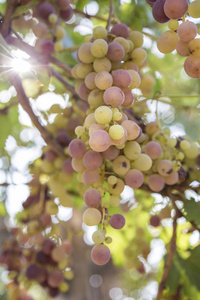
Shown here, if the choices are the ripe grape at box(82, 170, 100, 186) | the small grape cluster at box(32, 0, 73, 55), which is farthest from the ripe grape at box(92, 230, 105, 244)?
the small grape cluster at box(32, 0, 73, 55)

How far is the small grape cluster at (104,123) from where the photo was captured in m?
0.55

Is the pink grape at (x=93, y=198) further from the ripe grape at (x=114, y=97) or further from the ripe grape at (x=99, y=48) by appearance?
the ripe grape at (x=99, y=48)

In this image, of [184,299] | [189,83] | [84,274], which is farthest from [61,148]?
[84,274]

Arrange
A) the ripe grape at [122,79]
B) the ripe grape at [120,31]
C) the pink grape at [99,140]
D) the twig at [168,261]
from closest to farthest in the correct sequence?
the pink grape at [99,140]
the ripe grape at [122,79]
the ripe grape at [120,31]
the twig at [168,261]

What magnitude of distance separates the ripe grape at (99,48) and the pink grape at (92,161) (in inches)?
8.0

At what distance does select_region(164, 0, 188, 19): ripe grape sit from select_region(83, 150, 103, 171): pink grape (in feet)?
0.96

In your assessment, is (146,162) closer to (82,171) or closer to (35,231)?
Answer: (82,171)

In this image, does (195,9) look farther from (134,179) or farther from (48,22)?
(48,22)

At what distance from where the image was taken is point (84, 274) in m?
1.83

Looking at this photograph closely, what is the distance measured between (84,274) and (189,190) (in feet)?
3.71

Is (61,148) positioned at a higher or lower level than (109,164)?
lower

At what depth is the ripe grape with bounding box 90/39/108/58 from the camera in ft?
2.10

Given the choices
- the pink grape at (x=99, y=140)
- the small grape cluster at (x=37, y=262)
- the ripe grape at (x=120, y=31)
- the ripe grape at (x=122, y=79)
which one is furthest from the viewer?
the small grape cluster at (x=37, y=262)

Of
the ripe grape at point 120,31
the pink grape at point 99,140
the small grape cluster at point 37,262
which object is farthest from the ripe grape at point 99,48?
the small grape cluster at point 37,262
